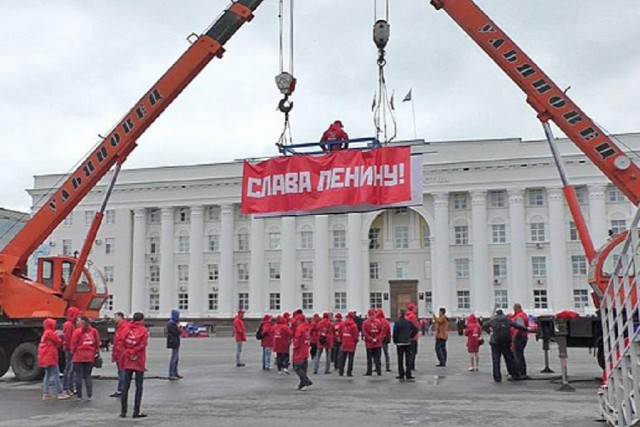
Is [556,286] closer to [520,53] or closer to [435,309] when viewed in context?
[435,309]

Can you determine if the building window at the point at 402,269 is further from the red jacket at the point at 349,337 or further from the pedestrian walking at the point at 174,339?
the pedestrian walking at the point at 174,339

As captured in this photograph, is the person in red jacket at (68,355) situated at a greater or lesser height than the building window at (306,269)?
lesser

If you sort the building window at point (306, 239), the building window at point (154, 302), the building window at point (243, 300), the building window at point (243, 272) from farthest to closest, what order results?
1. the building window at point (154, 302)
2. the building window at point (243, 272)
3. the building window at point (243, 300)
4. the building window at point (306, 239)

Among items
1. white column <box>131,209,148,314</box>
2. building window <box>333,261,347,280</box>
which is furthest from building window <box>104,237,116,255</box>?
building window <box>333,261,347,280</box>

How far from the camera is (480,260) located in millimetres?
60719

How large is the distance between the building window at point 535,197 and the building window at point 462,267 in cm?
690

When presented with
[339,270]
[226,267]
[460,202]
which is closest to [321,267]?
[339,270]

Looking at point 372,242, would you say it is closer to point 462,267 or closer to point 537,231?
point 462,267

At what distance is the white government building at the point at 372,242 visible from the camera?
196 feet

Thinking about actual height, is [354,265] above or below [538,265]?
above

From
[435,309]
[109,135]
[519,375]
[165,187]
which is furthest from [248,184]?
[165,187]

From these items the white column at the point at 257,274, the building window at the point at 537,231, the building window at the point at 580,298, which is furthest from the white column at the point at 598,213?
the white column at the point at 257,274

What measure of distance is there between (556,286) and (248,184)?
44.1 meters

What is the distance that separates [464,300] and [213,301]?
21.7 m
